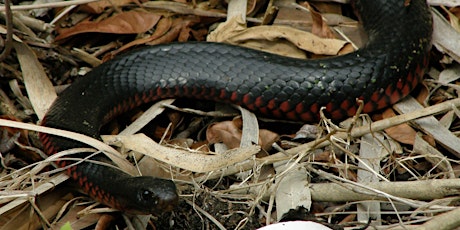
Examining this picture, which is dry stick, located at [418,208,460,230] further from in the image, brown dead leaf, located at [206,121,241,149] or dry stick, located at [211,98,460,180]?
brown dead leaf, located at [206,121,241,149]

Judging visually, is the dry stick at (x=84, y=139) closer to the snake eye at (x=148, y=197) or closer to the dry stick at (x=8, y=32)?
the snake eye at (x=148, y=197)

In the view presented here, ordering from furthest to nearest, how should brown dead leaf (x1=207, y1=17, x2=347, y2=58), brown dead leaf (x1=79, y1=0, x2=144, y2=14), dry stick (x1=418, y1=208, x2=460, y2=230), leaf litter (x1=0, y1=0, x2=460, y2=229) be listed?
brown dead leaf (x1=79, y1=0, x2=144, y2=14), brown dead leaf (x1=207, y1=17, x2=347, y2=58), leaf litter (x1=0, y1=0, x2=460, y2=229), dry stick (x1=418, y1=208, x2=460, y2=230)

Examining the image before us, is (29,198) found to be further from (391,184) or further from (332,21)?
(332,21)

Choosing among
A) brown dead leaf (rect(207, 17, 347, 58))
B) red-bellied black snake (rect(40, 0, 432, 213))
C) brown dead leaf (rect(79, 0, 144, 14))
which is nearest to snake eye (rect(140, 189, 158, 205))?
red-bellied black snake (rect(40, 0, 432, 213))

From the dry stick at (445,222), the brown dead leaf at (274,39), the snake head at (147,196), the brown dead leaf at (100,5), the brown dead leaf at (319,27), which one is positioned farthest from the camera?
the brown dead leaf at (100,5)

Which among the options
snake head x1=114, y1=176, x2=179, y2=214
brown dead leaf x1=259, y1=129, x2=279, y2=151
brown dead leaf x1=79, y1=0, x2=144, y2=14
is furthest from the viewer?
brown dead leaf x1=79, y1=0, x2=144, y2=14

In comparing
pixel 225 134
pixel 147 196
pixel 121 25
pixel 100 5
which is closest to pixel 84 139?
pixel 147 196

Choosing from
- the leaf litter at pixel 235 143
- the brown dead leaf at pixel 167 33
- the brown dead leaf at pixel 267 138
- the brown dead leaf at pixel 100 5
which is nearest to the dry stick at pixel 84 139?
the leaf litter at pixel 235 143
